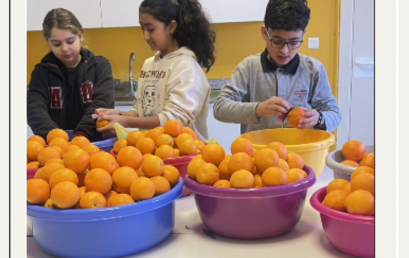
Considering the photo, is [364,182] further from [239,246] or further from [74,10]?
[74,10]

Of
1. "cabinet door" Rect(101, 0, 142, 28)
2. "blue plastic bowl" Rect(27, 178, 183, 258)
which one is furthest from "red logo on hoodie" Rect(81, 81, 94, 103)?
"cabinet door" Rect(101, 0, 142, 28)

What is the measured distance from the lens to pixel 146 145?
1.05 meters

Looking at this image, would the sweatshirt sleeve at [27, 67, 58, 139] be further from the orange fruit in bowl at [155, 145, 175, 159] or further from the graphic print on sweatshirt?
the orange fruit in bowl at [155, 145, 175, 159]

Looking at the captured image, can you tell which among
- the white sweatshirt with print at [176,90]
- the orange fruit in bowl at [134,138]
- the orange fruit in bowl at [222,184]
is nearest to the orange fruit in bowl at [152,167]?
the orange fruit in bowl at [222,184]

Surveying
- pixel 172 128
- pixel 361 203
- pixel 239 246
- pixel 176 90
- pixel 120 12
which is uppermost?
pixel 120 12

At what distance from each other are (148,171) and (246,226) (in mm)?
217

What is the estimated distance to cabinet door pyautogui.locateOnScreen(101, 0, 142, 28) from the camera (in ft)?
10.4

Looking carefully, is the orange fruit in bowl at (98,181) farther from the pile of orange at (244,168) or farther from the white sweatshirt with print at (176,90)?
the white sweatshirt with print at (176,90)

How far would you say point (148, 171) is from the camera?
0.87m

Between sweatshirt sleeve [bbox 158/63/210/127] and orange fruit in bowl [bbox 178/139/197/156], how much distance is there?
1.55 feet

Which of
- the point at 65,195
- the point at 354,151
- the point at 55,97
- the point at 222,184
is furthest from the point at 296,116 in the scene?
the point at 55,97

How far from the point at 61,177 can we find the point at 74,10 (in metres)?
2.65
